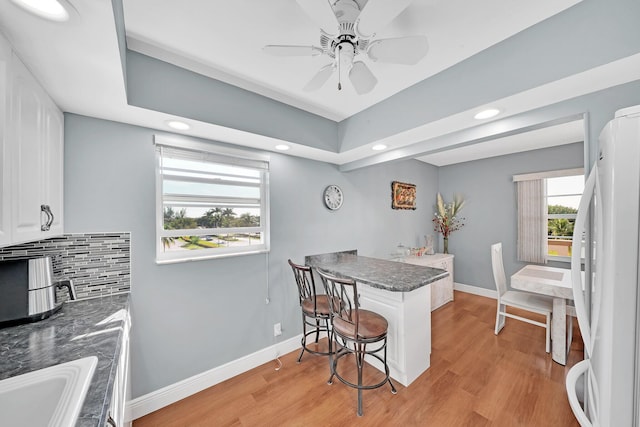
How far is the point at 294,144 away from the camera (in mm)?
2232

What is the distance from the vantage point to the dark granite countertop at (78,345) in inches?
29.8

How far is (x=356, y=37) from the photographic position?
1218mm

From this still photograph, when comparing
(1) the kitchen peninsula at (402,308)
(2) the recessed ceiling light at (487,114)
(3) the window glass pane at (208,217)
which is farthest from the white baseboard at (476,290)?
(3) the window glass pane at (208,217)

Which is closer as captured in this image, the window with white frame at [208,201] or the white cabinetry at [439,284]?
the window with white frame at [208,201]

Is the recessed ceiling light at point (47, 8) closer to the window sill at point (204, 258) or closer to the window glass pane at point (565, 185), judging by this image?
the window sill at point (204, 258)

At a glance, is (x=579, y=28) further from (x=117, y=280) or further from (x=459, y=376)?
(x=117, y=280)

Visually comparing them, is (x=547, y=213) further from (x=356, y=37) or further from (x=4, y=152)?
(x=4, y=152)

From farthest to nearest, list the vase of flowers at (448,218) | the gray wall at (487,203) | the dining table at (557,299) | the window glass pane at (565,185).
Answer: the vase of flowers at (448,218)
the gray wall at (487,203)
the window glass pane at (565,185)
the dining table at (557,299)

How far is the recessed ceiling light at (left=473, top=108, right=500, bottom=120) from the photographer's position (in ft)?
5.14

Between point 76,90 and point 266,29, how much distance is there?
3.65 ft

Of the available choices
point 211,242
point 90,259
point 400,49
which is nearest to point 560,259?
point 400,49

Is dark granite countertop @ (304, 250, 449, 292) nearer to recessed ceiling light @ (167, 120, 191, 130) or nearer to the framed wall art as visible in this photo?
the framed wall art

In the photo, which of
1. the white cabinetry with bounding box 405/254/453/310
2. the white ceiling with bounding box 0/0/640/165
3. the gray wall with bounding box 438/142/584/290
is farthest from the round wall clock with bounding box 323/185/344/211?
the gray wall with bounding box 438/142/584/290

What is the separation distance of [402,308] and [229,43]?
2.27 meters
